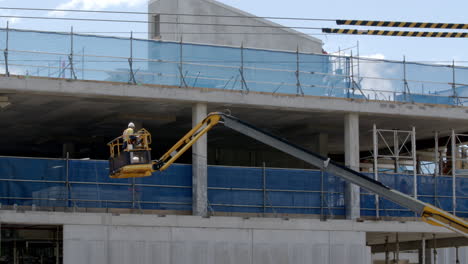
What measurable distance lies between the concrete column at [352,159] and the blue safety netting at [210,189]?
1.07 ft

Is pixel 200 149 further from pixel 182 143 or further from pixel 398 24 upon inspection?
pixel 398 24

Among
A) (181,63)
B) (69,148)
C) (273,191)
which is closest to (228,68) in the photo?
(181,63)

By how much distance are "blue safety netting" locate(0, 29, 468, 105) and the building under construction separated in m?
0.05

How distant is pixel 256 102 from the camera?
32250mm

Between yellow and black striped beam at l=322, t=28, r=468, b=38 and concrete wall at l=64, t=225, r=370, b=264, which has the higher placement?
yellow and black striped beam at l=322, t=28, r=468, b=38

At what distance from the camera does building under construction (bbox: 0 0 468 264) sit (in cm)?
2964

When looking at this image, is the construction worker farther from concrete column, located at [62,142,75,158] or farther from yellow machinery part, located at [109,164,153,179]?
concrete column, located at [62,142,75,158]

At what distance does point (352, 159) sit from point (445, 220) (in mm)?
9724

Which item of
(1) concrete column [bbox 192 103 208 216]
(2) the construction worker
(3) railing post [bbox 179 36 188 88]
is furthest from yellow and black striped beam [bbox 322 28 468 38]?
(2) the construction worker

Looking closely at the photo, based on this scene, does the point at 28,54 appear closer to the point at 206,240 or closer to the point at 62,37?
the point at 62,37

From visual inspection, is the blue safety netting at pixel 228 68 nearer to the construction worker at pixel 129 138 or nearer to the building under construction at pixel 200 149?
the building under construction at pixel 200 149

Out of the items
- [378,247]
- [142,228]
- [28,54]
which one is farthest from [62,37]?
[378,247]

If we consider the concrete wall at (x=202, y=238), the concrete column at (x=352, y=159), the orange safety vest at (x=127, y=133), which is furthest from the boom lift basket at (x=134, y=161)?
the concrete column at (x=352, y=159)

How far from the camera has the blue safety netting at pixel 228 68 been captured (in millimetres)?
30281
